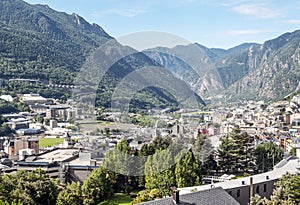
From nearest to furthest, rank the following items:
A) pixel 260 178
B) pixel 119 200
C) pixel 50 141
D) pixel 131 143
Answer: pixel 260 178 < pixel 119 200 < pixel 131 143 < pixel 50 141

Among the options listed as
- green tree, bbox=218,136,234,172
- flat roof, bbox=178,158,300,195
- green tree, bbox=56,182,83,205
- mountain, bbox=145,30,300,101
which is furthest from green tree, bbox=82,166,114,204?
mountain, bbox=145,30,300,101

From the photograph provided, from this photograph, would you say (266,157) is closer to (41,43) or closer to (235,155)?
(235,155)

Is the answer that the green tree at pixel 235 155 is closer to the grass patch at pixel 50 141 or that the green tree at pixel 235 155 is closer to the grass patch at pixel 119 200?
the grass patch at pixel 119 200

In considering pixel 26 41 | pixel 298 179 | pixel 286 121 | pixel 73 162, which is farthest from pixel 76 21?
pixel 298 179

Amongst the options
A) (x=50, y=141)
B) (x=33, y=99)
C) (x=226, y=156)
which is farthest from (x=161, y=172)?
(x=33, y=99)

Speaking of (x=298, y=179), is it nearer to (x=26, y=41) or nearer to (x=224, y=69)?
(x=26, y=41)
